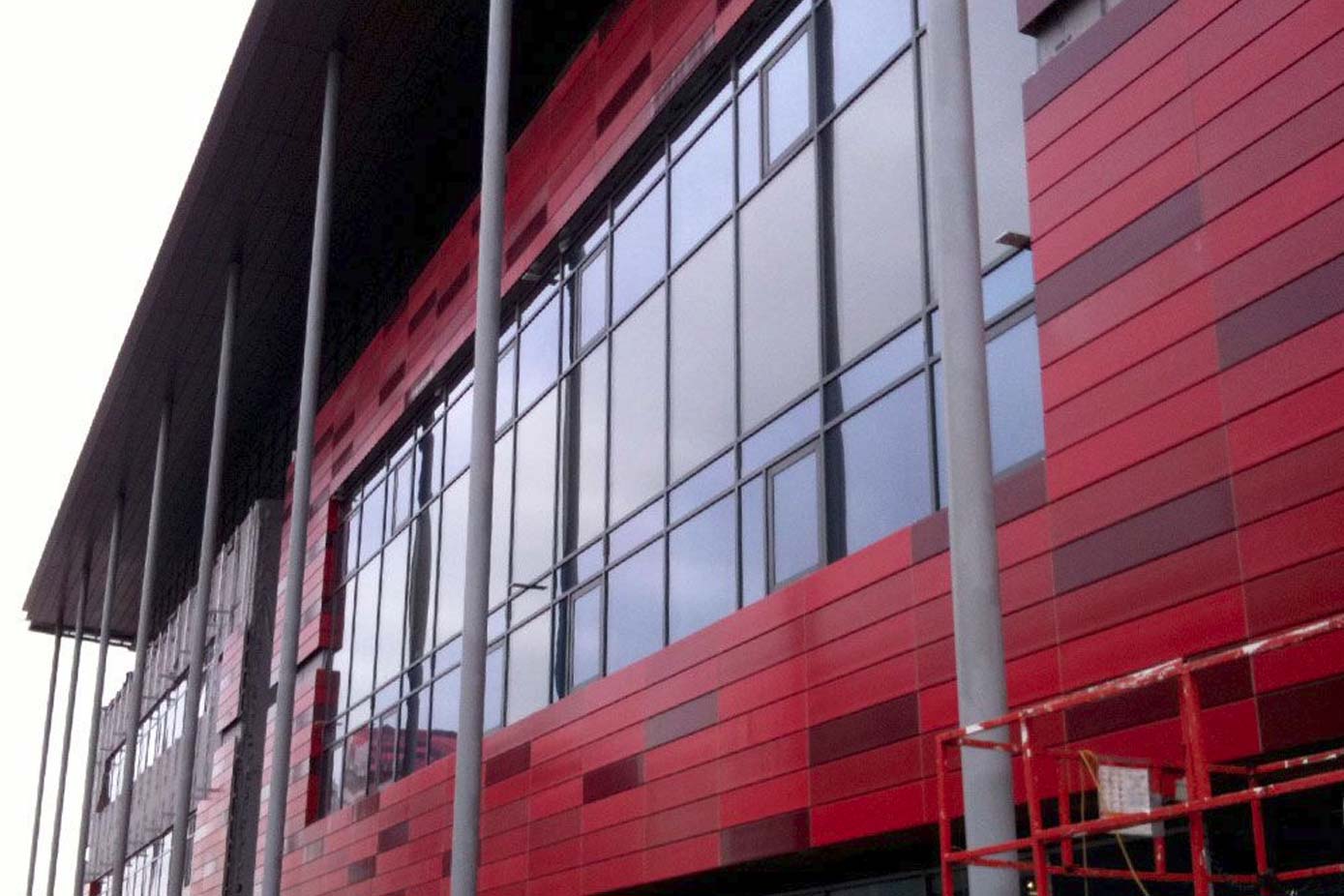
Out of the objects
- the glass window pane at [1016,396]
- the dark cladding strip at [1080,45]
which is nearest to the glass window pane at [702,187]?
the glass window pane at [1016,396]

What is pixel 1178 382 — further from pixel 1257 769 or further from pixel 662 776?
pixel 662 776

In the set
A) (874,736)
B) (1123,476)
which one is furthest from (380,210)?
(1123,476)

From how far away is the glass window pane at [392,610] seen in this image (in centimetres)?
2778

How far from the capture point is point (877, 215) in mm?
15320

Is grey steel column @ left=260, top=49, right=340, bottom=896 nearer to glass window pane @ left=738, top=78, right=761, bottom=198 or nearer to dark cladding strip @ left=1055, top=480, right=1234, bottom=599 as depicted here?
glass window pane @ left=738, top=78, right=761, bottom=198

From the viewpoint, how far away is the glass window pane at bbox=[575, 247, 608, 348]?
2130 cm

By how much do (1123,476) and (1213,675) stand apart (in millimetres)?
1592

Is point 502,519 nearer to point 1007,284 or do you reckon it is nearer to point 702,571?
point 702,571

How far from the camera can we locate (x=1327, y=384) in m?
9.52

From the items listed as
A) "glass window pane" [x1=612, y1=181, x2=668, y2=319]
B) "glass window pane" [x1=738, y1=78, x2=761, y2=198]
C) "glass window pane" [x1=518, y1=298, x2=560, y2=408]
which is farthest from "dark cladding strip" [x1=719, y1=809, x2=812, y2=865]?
"glass window pane" [x1=518, y1=298, x2=560, y2=408]

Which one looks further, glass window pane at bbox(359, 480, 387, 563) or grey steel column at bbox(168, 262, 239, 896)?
grey steel column at bbox(168, 262, 239, 896)

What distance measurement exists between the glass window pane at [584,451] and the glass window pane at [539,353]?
89 cm

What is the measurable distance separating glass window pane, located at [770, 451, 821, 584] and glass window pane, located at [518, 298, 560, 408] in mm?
6905

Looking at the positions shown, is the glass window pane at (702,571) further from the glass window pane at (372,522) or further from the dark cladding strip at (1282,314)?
the glass window pane at (372,522)
